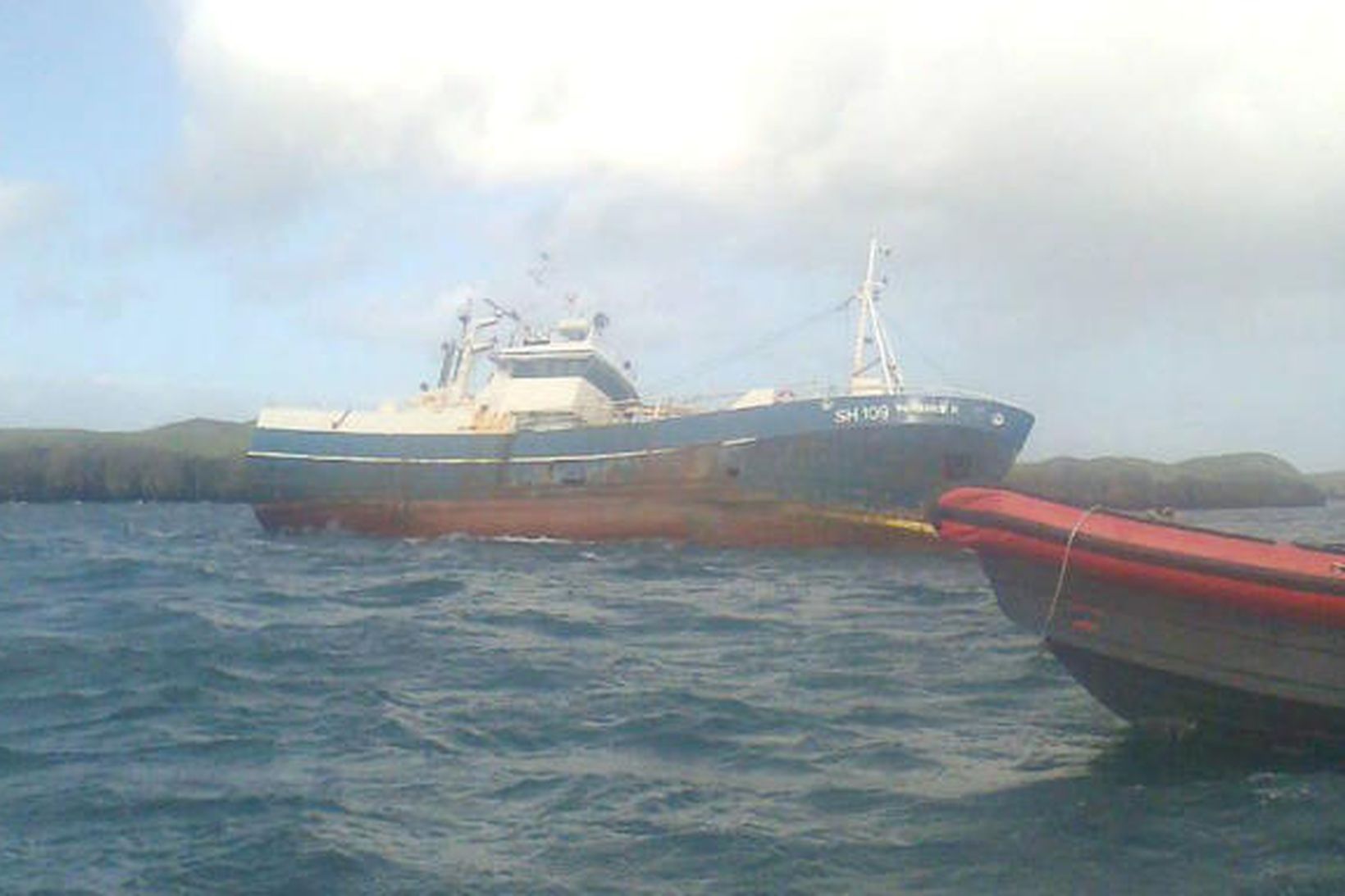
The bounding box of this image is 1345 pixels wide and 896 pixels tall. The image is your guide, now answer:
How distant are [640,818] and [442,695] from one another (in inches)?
133

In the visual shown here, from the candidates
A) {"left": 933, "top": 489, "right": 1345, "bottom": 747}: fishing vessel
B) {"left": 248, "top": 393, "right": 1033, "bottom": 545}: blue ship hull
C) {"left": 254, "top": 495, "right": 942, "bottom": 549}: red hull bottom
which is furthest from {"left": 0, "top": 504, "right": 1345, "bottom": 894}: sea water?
{"left": 248, "top": 393, "right": 1033, "bottom": 545}: blue ship hull

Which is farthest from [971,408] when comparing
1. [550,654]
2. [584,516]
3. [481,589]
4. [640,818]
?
[640,818]

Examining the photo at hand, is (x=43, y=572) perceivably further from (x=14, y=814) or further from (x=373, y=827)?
(x=373, y=827)

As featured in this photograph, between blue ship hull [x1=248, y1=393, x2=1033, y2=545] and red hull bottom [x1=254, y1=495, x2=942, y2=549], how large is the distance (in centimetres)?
3

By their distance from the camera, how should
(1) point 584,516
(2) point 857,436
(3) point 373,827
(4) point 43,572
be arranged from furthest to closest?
(1) point 584,516
(2) point 857,436
(4) point 43,572
(3) point 373,827

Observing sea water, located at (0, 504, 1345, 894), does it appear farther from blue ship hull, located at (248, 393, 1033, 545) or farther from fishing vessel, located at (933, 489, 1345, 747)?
blue ship hull, located at (248, 393, 1033, 545)

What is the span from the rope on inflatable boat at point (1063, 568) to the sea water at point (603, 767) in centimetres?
72

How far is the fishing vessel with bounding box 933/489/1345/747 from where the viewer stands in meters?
6.69

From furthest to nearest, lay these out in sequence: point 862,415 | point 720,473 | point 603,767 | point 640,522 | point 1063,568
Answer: point 640,522 < point 720,473 < point 862,415 < point 1063,568 < point 603,767

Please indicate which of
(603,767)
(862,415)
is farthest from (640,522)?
(603,767)

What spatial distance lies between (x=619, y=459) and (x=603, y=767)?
19632mm

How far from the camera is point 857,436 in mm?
24312

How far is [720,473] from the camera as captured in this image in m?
25.1

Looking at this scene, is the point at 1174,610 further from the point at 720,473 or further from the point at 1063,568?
the point at 720,473
